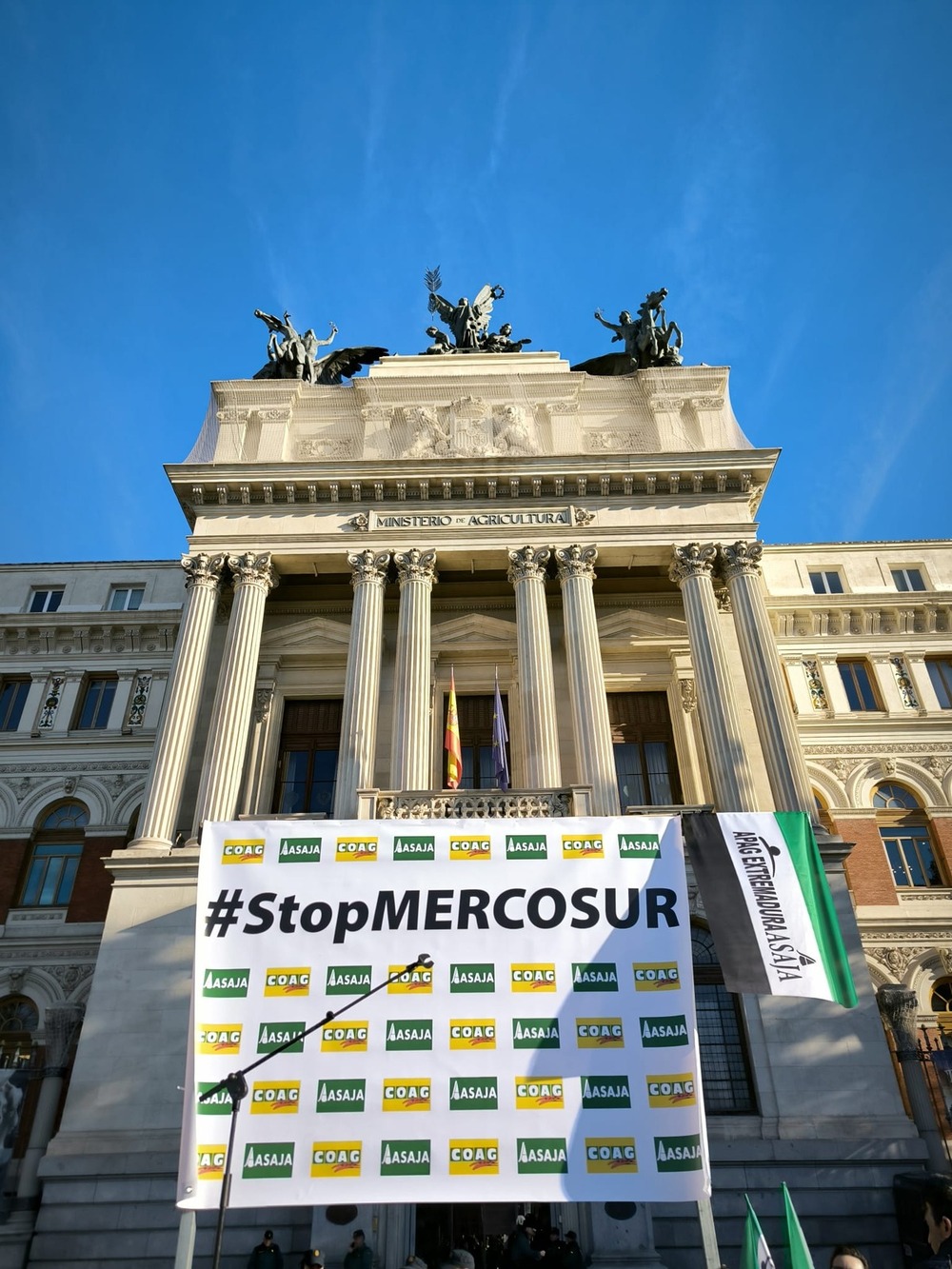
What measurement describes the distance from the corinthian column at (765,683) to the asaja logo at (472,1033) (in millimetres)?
9347

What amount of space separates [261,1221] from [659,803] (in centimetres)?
1306

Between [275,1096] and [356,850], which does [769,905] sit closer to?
[356,850]

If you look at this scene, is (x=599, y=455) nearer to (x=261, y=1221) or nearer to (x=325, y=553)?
(x=325, y=553)

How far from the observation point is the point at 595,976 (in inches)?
580

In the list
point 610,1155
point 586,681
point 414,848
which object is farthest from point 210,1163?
point 586,681

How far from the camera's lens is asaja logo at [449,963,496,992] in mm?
14719

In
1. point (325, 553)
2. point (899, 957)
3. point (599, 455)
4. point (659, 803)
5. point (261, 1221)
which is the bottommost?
point (261, 1221)

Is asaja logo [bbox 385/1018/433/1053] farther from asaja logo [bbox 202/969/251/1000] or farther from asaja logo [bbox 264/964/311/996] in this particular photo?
asaja logo [bbox 202/969/251/1000]

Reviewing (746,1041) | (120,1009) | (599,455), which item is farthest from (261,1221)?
(599,455)

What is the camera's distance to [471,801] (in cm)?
1942

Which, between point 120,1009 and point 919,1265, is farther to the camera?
point 120,1009

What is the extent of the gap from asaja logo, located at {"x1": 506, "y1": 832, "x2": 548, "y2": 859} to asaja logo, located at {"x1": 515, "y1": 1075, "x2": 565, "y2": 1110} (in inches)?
139

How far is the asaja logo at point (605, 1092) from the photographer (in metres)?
13.7

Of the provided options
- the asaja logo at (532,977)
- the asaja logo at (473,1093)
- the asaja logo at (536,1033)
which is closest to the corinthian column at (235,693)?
the asaja logo at (532,977)
